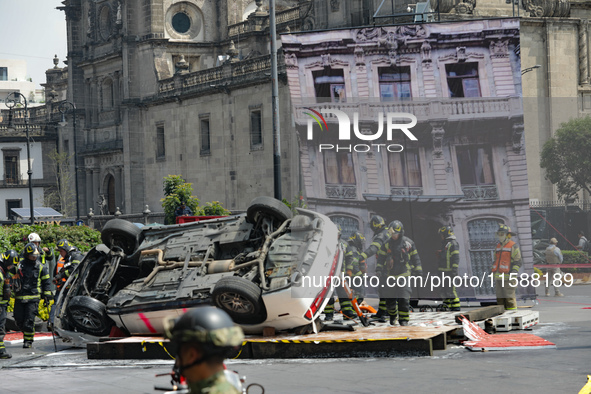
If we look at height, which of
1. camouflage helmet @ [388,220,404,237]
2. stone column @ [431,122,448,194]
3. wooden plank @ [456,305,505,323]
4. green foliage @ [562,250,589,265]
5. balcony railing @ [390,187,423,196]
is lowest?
wooden plank @ [456,305,505,323]

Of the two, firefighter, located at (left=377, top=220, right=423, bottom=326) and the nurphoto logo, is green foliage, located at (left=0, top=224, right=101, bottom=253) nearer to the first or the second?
the nurphoto logo

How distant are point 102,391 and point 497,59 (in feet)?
25.1

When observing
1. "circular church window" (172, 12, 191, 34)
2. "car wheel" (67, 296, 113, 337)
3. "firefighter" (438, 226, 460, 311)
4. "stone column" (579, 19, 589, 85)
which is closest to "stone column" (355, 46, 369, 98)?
"firefighter" (438, 226, 460, 311)

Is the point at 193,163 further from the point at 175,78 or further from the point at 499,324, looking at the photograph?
the point at 499,324

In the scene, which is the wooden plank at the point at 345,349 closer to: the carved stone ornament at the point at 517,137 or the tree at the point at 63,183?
the carved stone ornament at the point at 517,137

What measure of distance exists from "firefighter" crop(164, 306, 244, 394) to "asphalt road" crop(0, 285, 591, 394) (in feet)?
20.6

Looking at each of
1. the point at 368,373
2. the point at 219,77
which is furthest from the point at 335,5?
the point at 368,373

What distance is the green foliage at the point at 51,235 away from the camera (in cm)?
2242

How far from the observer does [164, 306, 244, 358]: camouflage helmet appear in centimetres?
455

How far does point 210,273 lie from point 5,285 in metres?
3.40

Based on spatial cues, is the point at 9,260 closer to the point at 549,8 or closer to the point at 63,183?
the point at 549,8

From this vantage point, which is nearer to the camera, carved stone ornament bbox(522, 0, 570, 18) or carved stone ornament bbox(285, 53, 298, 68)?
carved stone ornament bbox(285, 53, 298, 68)

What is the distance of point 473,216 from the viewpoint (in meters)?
14.6

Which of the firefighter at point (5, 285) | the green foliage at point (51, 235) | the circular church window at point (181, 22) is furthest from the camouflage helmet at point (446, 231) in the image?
the circular church window at point (181, 22)
